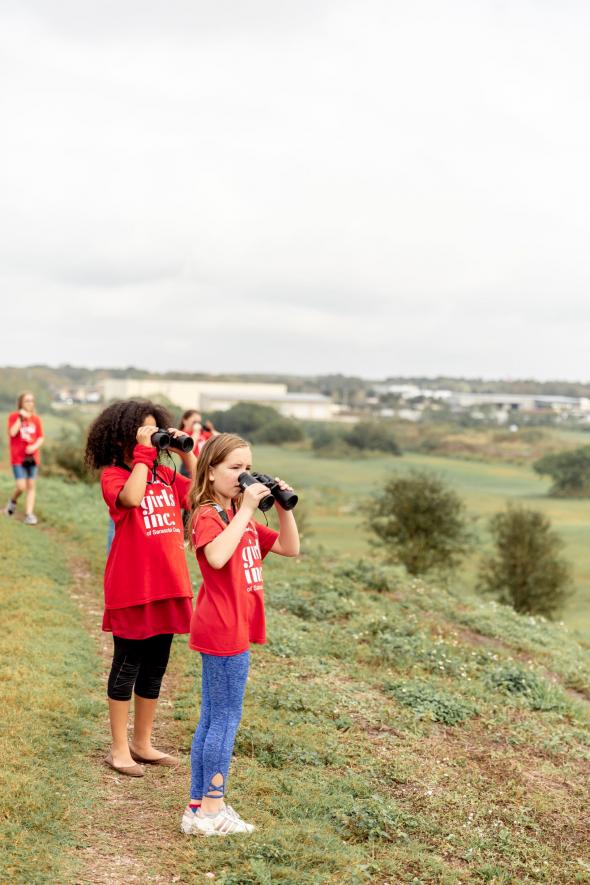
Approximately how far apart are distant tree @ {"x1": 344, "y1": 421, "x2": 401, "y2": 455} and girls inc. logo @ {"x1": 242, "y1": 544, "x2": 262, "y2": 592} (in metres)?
92.6

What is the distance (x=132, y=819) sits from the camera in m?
5.66

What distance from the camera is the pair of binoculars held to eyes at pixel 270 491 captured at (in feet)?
16.2

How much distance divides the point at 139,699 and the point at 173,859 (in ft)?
4.55

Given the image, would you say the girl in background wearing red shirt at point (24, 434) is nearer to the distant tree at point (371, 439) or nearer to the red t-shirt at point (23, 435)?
the red t-shirt at point (23, 435)

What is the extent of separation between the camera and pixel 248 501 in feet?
16.1

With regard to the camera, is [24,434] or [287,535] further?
[24,434]

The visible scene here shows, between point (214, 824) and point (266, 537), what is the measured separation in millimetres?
1744

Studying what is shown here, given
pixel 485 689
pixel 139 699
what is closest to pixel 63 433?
pixel 485 689

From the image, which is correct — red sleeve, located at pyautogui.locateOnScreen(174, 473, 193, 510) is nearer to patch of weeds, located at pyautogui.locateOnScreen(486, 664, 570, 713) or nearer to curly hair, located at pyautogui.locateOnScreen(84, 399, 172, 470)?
curly hair, located at pyautogui.locateOnScreen(84, 399, 172, 470)

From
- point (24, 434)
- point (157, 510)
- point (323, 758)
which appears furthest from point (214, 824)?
point (24, 434)

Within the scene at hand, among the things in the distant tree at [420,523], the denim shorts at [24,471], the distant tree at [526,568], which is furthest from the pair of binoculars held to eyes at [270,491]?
the distant tree at [526,568]

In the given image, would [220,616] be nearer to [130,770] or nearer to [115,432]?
[115,432]

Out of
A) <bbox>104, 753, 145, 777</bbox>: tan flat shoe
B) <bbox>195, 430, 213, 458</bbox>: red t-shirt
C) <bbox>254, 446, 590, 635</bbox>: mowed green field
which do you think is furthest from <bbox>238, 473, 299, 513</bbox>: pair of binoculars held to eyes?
<bbox>254, 446, 590, 635</bbox>: mowed green field

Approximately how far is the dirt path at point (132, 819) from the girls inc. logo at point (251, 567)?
64.2 inches
